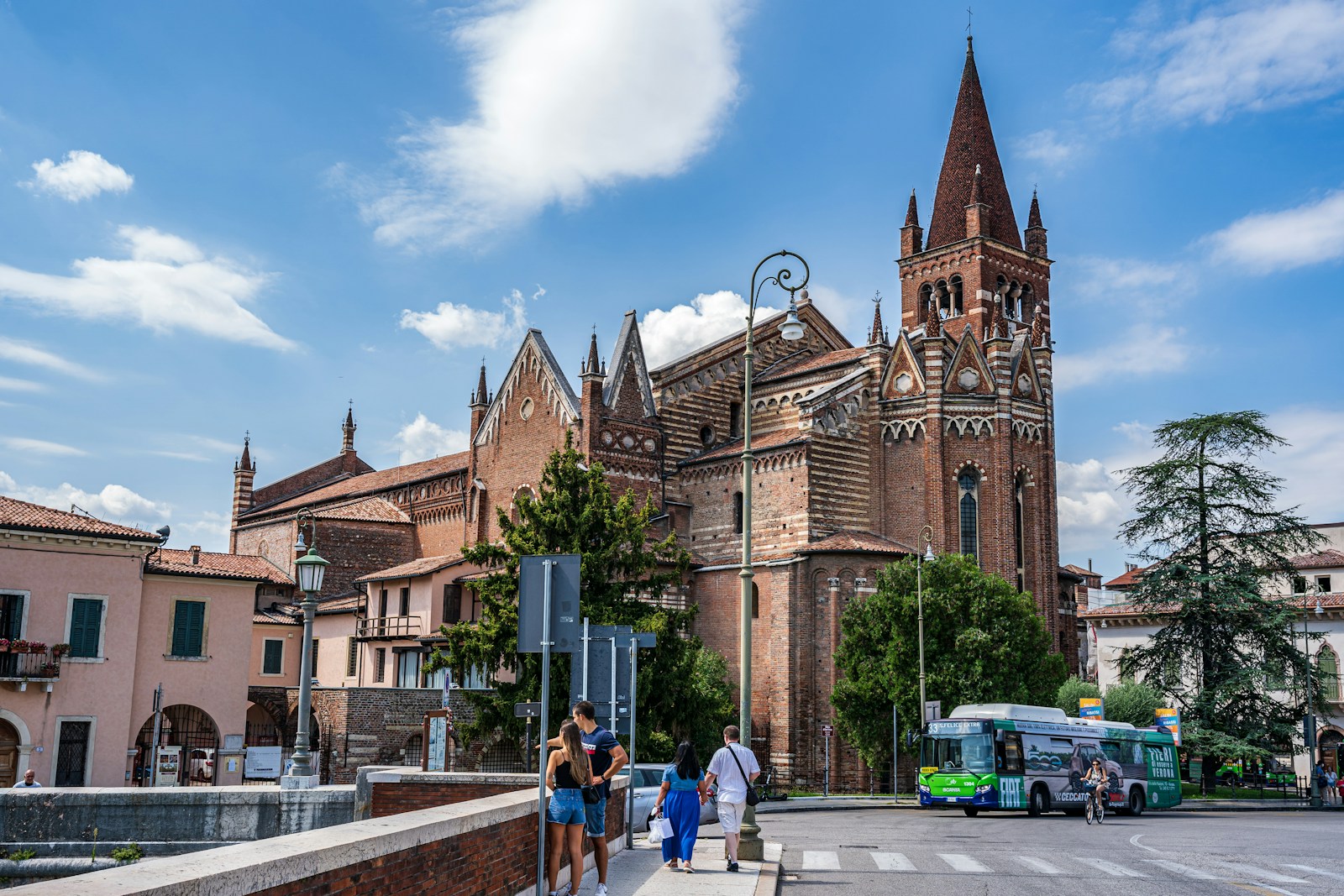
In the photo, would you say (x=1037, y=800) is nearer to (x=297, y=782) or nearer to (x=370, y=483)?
(x=297, y=782)

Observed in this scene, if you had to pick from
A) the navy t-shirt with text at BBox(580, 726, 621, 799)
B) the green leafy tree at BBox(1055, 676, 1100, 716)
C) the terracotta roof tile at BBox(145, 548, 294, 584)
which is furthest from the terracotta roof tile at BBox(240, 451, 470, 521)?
the navy t-shirt with text at BBox(580, 726, 621, 799)

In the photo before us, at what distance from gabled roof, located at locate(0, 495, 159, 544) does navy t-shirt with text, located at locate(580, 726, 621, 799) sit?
885 inches

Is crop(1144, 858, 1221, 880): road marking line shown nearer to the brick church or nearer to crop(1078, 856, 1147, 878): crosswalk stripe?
crop(1078, 856, 1147, 878): crosswalk stripe

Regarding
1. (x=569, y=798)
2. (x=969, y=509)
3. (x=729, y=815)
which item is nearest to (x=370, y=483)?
(x=969, y=509)

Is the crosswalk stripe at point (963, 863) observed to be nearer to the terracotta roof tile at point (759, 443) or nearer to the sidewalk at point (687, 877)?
the sidewalk at point (687, 877)

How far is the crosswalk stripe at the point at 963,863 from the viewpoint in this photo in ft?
53.0

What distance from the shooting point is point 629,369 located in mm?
49000

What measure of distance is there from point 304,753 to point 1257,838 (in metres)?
17.3

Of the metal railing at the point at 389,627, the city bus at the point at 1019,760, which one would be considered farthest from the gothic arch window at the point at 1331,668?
the metal railing at the point at 389,627

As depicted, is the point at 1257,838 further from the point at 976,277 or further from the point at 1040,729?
the point at 976,277

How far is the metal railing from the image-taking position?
4578 centimetres

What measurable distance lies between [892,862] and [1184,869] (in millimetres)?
3921

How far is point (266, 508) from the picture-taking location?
6938 centimetres

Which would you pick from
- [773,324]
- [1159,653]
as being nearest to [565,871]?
[1159,653]
